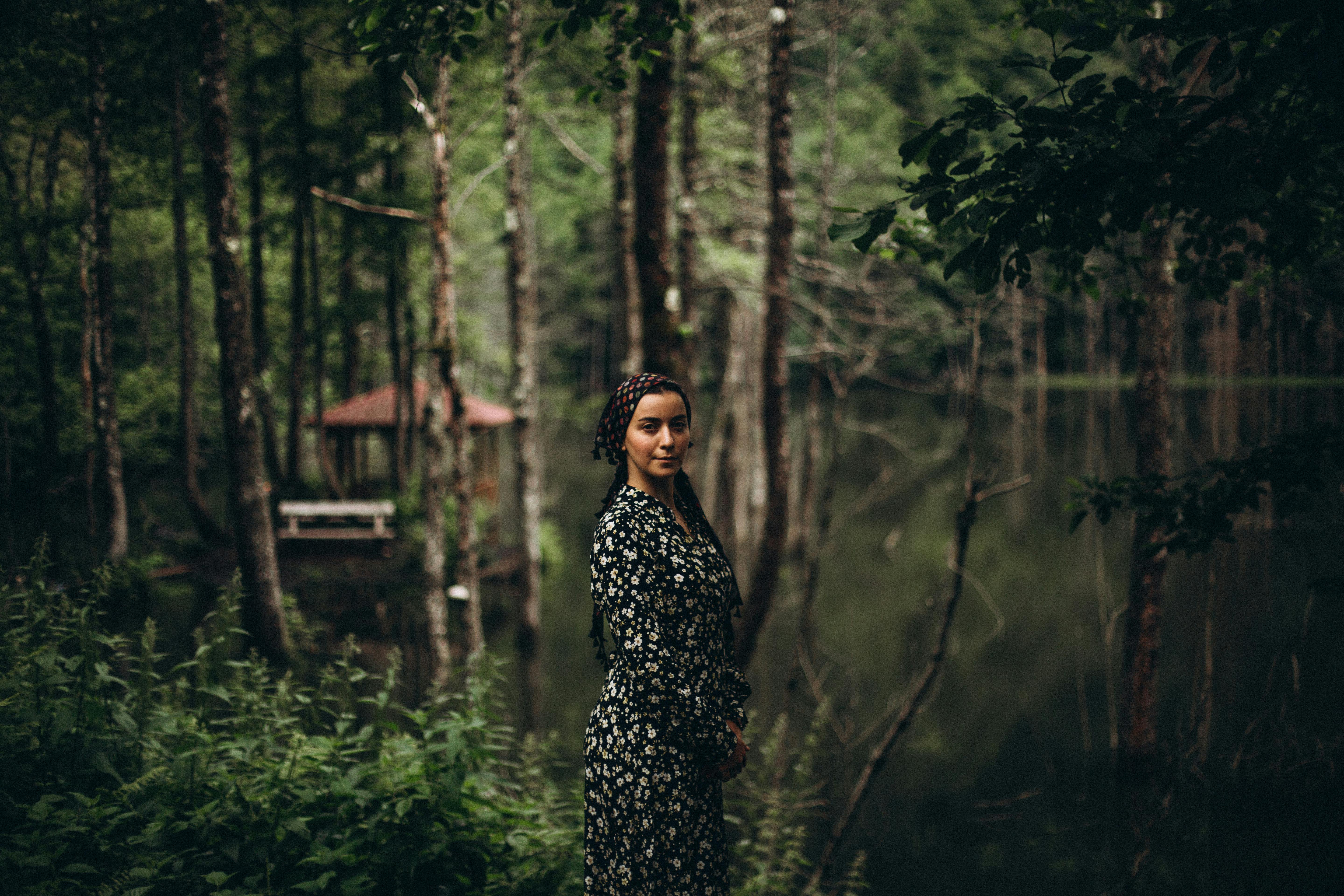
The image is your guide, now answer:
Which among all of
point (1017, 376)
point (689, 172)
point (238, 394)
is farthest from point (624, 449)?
point (1017, 376)

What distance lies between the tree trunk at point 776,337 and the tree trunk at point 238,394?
469cm

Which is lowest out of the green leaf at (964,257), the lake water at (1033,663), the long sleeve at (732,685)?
the lake water at (1033,663)

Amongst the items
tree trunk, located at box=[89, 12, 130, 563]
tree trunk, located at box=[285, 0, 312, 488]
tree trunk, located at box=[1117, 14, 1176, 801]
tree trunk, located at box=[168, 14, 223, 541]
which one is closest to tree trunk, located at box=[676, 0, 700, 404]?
tree trunk, located at box=[1117, 14, 1176, 801]

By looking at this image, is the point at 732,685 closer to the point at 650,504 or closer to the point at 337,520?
the point at 650,504

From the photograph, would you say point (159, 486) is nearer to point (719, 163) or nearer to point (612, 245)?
point (719, 163)

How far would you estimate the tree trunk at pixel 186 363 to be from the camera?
718cm

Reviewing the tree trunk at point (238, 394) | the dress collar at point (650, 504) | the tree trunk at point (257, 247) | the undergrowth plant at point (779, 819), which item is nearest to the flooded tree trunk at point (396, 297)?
the tree trunk at point (257, 247)

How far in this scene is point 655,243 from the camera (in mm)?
5797

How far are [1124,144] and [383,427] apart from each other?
16.5m

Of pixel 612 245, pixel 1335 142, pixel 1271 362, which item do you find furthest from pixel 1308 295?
pixel 612 245

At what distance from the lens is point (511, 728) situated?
338 centimetres

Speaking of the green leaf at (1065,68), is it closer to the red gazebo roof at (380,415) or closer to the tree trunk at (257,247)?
the tree trunk at (257,247)

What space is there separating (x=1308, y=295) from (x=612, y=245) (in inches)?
973

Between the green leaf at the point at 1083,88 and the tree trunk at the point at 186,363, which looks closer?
the green leaf at the point at 1083,88
